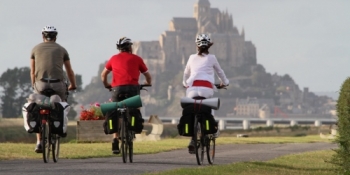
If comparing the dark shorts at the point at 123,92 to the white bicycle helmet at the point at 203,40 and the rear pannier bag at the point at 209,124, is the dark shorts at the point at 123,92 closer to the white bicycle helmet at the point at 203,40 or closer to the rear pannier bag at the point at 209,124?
the rear pannier bag at the point at 209,124

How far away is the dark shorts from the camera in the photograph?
1519 centimetres

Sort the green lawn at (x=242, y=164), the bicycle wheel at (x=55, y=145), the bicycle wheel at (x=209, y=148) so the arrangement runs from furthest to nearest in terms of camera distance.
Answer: the bicycle wheel at (x=209, y=148) < the bicycle wheel at (x=55, y=145) < the green lawn at (x=242, y=164)

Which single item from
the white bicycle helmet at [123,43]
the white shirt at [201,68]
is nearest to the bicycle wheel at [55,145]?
the white bicycle helmet at [123,43]

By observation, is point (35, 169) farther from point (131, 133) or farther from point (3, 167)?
point (131, 133)

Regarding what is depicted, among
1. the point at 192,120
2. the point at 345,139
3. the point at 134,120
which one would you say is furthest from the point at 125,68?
the point at 345,139

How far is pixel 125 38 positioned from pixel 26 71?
132488 mm

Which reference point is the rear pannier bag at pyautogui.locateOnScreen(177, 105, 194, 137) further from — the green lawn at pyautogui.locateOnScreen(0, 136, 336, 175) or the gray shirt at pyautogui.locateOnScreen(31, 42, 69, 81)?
the gray shirt at pyautogui.locateOnScreen(31, 42, 69, 81)

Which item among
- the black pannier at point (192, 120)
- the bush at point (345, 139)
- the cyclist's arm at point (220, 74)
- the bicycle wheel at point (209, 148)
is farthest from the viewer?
the cyclist's arm at point (220, 74)

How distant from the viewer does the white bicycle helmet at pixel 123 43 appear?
608 inches

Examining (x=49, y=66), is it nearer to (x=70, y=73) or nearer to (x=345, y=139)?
(x=70, y=73)

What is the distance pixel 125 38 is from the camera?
15.5m

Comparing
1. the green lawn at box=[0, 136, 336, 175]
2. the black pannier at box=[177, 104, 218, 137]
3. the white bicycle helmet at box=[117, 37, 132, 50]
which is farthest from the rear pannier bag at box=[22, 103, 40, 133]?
the black pannier at box=[177, 104, 218, 137]

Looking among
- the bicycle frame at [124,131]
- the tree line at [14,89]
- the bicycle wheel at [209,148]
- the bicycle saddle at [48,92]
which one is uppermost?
the tree line at [14,89]

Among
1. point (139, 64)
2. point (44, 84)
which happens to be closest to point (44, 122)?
point (44, 84)
